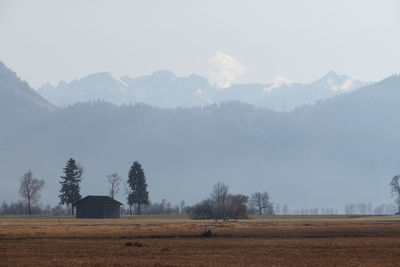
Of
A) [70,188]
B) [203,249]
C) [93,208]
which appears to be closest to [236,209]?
[93,208]

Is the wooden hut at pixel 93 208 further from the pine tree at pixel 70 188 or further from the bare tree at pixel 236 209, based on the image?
the bare tree at pixel 236 209

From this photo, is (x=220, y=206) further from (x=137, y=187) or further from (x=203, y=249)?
(x=203, y=249)

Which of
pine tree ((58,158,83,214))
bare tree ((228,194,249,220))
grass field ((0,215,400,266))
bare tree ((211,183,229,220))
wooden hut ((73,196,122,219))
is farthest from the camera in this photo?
pine tree ((58,158,83,214))

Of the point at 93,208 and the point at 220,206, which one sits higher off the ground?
the point at 93,208

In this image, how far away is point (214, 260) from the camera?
48.6 meters

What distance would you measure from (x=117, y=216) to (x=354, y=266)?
112379mm

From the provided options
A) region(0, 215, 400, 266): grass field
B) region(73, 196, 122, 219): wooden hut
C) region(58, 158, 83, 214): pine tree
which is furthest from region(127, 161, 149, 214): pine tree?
region(0, 215, 400, 266): grass field

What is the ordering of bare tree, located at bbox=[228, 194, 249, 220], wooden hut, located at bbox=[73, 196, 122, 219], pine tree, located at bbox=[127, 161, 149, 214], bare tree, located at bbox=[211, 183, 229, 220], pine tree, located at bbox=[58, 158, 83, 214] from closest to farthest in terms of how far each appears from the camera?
bare tree, located at bbox=[228, 194, 249, 220] → wooden hut, located at bbox=[73, 196, 122, 219] → bare tree, located at bbox=[211, 183, 229, 220] → pine tree, located at bbox=[58, 158, 83, 214] → pine tree, located at bbox=[127, 161, 149, 214]

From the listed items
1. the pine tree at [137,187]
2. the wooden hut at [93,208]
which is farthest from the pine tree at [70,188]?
the pine tree at [137,187]

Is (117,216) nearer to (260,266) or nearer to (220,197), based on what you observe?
(220,197)

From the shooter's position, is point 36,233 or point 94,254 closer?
point 94,254

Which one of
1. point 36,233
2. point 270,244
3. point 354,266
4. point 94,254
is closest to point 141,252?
point 94,254

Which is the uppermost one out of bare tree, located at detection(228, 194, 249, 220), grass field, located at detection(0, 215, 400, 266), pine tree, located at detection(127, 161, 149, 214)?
pine tree, located at detection(127, 161, 149, 214)

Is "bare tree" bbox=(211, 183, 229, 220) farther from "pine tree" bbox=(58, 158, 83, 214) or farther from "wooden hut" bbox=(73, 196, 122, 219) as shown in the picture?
"pine tree" bbox=(58, 158, 83, 214)
